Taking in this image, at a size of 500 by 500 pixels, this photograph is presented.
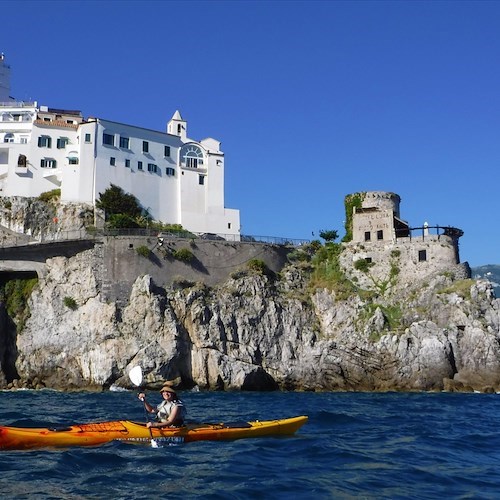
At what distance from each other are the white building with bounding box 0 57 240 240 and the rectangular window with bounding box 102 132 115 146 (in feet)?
0.29

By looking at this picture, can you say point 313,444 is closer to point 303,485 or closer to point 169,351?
point 303,485

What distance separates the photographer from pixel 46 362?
4750 cm

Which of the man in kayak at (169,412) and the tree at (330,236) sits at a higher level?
the tree at (330,236)

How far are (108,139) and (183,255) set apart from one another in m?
16.1

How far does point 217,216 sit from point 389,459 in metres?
45.4

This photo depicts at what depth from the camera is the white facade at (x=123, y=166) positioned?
58219mm

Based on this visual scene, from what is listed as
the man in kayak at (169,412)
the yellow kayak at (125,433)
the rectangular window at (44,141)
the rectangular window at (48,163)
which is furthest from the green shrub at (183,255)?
the man in kayak at (169,412)

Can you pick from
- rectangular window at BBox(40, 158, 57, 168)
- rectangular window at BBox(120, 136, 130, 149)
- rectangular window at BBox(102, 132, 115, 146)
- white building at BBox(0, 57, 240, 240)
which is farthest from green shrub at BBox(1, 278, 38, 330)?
rectangular window at BBox(120, 136, 130, 149)

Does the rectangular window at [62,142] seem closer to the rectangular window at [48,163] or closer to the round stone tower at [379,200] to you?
the rectangular window at [48,163]

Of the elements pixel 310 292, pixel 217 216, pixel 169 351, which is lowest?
pixel 169 351

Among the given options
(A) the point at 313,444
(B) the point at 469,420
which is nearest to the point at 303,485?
(A) the point at 313,444

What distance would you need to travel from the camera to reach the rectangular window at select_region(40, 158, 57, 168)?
59.7m

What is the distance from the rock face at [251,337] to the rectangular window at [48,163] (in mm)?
12780

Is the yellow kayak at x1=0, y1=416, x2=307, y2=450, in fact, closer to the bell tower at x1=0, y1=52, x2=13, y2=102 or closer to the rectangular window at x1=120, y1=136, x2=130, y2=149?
the rectangular window at x1=120, y1=136, x2=130, y2=149
